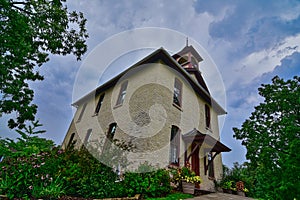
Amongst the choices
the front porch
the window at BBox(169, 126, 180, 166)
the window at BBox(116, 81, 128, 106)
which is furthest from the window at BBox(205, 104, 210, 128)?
the window at BBox(116, 81, 128, 106)

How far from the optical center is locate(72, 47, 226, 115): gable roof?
1148cm

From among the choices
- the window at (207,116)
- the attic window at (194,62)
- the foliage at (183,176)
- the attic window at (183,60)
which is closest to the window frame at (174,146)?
the foliage at (183,176)

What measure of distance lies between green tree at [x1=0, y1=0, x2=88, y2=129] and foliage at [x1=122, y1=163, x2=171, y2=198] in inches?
207

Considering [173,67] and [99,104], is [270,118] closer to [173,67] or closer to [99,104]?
[173,67]

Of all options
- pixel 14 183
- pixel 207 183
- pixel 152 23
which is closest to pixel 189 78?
pixel 152 23

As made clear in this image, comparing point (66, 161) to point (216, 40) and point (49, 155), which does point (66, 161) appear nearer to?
point (49, 155)

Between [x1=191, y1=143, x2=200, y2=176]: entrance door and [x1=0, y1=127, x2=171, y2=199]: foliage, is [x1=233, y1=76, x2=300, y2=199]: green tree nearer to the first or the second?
[x1=191, y1=143, x2=200, y2=176]: entrance door

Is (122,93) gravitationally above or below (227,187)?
above

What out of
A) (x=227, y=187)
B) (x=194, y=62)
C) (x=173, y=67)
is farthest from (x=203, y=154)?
(x=194, y=62)

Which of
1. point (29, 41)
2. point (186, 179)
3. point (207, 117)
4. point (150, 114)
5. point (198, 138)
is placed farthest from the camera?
point (207, 117)

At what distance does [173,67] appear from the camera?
481 inches

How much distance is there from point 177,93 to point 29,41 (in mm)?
7415

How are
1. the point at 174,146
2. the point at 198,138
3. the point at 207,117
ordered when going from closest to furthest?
→ the point at 174,146
the point at 198,138
the point at 207,117

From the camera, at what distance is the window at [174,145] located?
33.7ft
